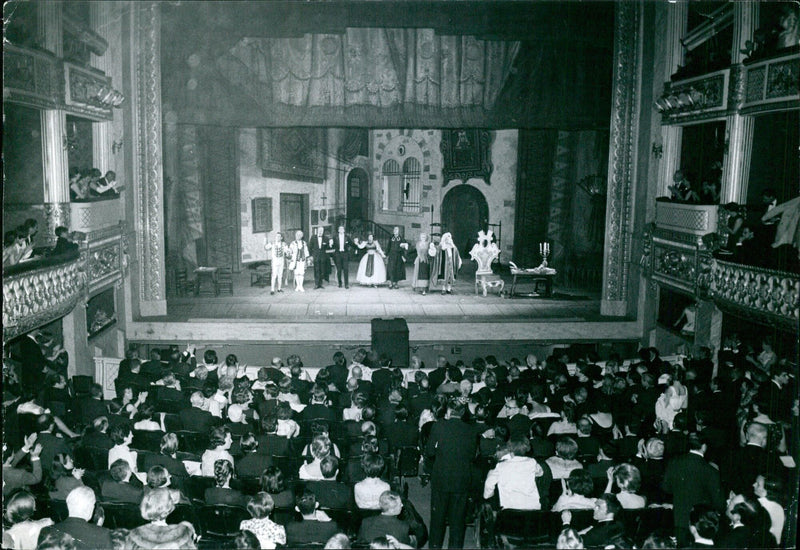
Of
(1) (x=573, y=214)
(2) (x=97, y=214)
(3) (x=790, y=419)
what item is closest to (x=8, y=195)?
(2) (x=97, y=214)

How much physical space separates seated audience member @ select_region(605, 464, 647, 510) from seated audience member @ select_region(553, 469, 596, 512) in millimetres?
233

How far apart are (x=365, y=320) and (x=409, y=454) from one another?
6.85 metres

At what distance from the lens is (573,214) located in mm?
19234

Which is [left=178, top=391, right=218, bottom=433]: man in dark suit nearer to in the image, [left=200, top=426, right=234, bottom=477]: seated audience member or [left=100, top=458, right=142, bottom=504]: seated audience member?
[left=200, top=426, right=234, bottom=477]: seated audience member

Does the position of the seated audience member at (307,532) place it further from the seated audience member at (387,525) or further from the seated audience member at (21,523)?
the seated audience member at (21,523)

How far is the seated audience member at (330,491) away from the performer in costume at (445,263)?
A: 451 inches

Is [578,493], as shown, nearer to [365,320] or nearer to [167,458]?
[167,458]

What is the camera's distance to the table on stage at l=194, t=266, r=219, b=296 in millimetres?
16531

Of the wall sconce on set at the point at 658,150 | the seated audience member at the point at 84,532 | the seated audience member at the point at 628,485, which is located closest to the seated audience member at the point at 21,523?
the seated audience member at the point at 84,532

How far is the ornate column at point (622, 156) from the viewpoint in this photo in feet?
48.9

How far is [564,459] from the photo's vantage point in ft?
20.8

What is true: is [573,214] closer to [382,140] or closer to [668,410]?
[382,140]

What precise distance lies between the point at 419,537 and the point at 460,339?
8.46 m

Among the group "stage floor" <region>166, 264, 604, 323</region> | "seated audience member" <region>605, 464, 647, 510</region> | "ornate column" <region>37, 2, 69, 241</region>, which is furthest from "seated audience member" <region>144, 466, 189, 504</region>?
"stage floor" <region>166, 264, 604, 323</region>
